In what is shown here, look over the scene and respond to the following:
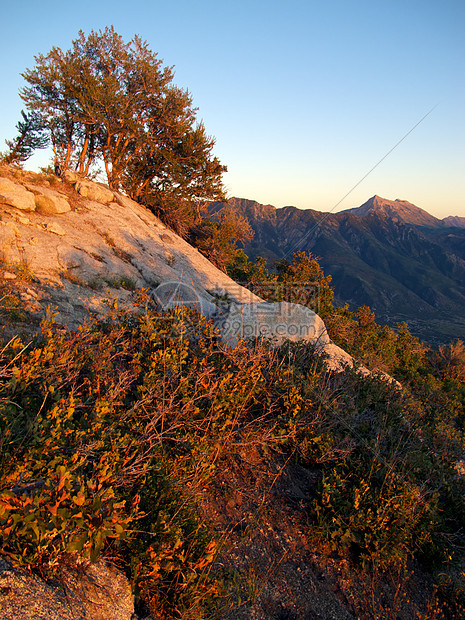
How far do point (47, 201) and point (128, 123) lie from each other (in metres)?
7.98

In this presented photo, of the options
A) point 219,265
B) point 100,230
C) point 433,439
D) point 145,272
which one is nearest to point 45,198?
point 100,230

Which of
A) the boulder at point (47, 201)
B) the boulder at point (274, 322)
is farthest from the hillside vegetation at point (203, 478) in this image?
the boulder at point (47, 201)

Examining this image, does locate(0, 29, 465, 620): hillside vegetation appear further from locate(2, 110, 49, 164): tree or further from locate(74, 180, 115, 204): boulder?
locate(2, 110, 49, 164): tree

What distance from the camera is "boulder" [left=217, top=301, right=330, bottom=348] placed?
7.17m

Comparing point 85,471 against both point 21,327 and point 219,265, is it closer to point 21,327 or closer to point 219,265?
point 21,327

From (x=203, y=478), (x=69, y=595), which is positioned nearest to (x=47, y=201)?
(x=203, y=478)

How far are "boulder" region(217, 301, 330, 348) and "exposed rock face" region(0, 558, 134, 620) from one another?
15.8 feet

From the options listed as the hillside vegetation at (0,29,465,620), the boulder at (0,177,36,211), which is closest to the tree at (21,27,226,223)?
the boulder at (0,177,36,211)

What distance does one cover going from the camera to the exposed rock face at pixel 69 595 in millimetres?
1485

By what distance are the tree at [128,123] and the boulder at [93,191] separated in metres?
3.66

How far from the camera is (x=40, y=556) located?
1.72 meters

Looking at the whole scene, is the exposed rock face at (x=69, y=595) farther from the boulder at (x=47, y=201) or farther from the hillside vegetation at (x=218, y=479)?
the boulder at (x=47, y=201)

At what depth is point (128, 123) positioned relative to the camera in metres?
15.6

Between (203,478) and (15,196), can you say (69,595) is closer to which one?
(203,478)
